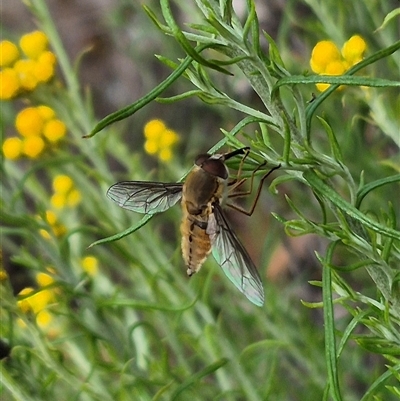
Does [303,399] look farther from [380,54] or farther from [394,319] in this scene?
[380,54]

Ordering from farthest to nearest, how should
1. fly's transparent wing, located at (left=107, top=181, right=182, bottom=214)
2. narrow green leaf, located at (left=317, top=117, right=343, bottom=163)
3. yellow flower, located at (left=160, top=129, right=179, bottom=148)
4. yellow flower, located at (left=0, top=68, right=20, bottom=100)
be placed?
yellow flower, located at (left=160, top=129, right=179, bottom=148)
yellow flower, located at (left=0, top=68, right=20, bottom=100)
fly's transparent wing, located at (left=107, top=181, right=182, bottom=214)
narrow green leaf, located at (left=317, top=117, right=343, bottom=163)

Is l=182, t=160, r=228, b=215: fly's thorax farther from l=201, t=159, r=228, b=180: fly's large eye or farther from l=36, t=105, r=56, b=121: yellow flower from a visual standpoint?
l=36, t=105, r=56, b=121: yellow flower

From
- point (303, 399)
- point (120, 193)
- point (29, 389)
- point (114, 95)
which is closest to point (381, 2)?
point (120, 193)

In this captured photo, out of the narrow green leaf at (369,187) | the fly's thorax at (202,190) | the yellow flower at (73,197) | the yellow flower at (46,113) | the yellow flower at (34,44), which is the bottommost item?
the narrow green leaf at (369,187)

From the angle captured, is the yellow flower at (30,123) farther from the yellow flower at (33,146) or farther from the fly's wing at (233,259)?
the fly's wing at (233,259)

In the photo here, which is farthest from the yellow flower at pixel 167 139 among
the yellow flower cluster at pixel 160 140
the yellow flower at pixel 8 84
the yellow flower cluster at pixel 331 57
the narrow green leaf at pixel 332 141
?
the narrow green leaf at pixel 332 141

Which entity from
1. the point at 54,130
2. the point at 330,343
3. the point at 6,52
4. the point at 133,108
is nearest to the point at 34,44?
the point at 6,52

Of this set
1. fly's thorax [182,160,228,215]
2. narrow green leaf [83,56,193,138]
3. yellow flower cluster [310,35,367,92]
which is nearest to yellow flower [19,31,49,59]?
fly's thorax [182,160,228,215]
